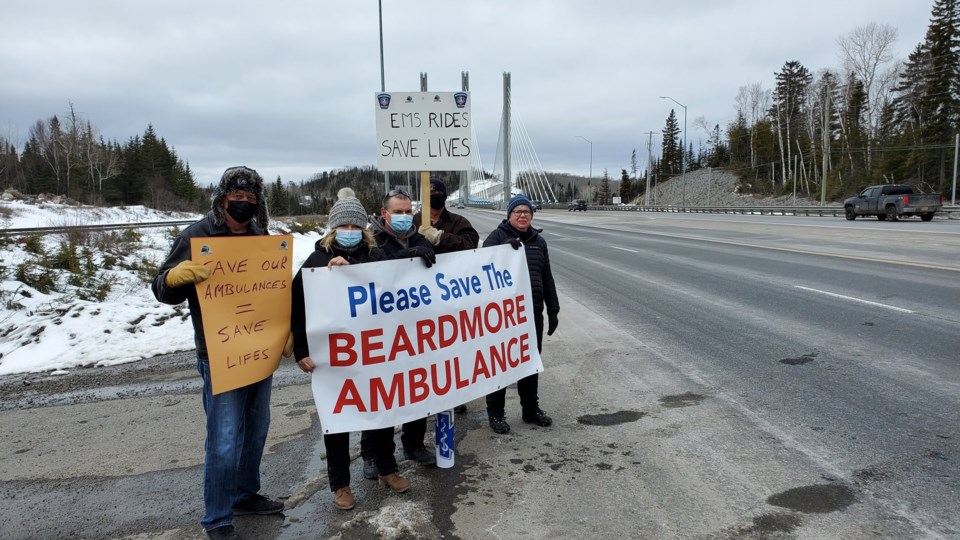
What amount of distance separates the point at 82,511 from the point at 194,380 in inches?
106

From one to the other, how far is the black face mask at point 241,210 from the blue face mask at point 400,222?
94 cm

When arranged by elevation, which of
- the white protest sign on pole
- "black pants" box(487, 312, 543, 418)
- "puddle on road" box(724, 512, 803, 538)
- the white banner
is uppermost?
the white protest sign on pole

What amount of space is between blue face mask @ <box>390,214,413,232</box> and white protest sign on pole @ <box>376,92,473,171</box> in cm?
183

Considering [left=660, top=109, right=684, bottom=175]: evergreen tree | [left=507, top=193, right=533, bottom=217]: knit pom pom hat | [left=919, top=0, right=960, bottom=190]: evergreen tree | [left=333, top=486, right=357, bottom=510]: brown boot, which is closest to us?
[left=333, top=486, right=357, bottom=510]: brown boot

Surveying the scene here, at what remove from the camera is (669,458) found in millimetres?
3801

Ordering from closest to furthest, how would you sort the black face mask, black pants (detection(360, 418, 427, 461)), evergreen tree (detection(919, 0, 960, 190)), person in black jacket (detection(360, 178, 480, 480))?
the black face mask < person in black jacket (detection(360, 178, 480, 480)) < black pants (detection(360, 418, 427, 461)) < evergreen tree (detection(919, 0, 960, 190))

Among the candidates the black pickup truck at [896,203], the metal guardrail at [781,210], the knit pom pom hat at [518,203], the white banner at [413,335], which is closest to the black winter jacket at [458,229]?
the knit pom pom hat at [518,203]

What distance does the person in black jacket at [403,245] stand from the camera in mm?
3781

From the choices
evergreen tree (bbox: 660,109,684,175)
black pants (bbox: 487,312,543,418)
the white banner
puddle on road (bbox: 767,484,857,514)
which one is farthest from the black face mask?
evergreen tree (bbox: 660,109,684,175)

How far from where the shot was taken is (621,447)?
400 centimetres

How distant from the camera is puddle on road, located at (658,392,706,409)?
4.79 metres

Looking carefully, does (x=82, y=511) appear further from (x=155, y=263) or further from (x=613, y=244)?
(x=613, y=244)

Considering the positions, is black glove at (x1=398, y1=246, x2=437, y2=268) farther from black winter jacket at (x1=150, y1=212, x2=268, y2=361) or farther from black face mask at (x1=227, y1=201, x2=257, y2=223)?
black winter jacket at (x1=150, y1=212, x2=268, y2=361)

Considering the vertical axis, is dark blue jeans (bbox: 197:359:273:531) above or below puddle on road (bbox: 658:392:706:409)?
above
